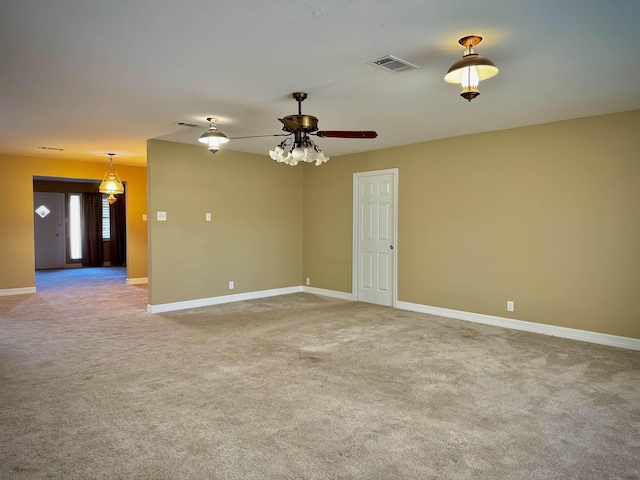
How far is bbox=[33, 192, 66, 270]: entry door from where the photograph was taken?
38.7ft

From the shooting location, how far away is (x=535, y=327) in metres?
5.16

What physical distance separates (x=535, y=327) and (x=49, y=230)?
483 inches

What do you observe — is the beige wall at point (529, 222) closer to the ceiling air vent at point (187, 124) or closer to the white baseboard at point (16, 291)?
the ceiling air vent at point (187, 124)

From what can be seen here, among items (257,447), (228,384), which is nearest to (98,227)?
(228,384)

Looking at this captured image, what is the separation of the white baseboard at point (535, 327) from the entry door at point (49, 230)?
10.3 metres

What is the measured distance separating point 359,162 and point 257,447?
533 centimetres

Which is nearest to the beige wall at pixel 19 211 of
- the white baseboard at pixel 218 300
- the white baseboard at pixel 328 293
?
the white baseboard at pixel 218 300

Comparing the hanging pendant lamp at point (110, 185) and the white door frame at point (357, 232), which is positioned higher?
the hanging pendant lamp at point (110, 185)

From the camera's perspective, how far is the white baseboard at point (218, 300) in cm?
628

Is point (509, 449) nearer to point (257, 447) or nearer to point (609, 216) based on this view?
point (257, 447)

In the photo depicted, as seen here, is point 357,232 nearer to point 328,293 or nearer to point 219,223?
point 328,293

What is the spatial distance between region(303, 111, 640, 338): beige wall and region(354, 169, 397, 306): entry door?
18cm

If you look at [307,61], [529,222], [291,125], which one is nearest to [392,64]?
[307,61]

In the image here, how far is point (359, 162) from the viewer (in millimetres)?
7125
